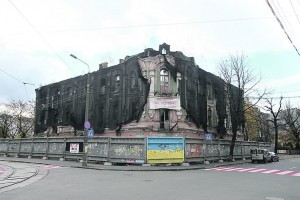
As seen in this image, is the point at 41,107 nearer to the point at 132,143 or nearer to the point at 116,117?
the point at 116,117

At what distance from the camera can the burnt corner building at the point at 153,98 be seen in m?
34.4

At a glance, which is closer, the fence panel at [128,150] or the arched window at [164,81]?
the fence panel at [128,150]

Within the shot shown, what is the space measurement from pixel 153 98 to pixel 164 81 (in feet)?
7.92

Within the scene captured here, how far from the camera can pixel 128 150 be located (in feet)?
→ 87.4

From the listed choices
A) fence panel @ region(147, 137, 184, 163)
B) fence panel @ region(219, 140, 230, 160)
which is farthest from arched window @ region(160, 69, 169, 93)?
fence panel @ region(147, 137, 184, 163)

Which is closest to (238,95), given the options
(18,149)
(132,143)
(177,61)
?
(177,61)

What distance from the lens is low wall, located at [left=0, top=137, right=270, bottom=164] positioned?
2634 cm

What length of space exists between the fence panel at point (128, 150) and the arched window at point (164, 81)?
9763 millimetres

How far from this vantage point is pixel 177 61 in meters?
36.1

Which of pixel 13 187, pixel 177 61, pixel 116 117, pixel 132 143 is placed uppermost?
pixel 177 61

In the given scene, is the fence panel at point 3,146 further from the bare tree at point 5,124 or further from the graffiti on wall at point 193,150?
the bare tree at point 5,124

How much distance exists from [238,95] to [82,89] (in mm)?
20947

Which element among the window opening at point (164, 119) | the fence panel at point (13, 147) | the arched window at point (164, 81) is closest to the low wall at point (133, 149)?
the fence panel at point (13, 147)

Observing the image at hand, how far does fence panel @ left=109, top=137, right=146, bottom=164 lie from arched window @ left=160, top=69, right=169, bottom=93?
32.0 ft
